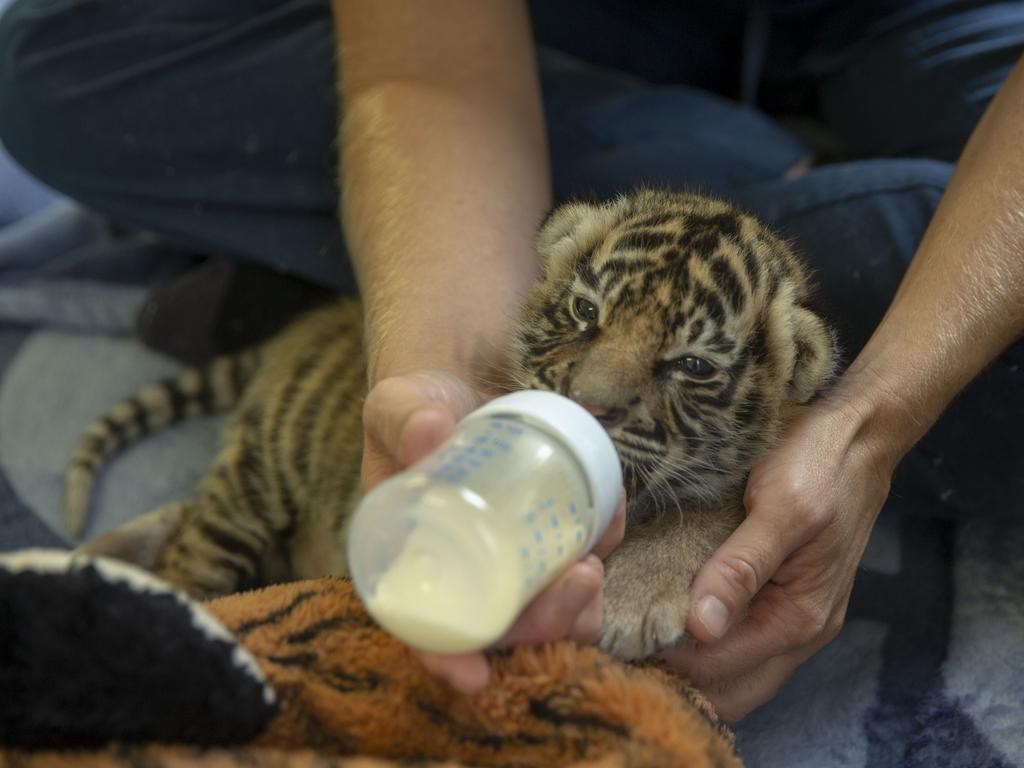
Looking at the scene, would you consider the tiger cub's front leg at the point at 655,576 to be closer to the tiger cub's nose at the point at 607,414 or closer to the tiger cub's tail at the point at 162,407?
the tiger cub's nose at the point at 607,414

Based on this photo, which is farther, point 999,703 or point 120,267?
point 120,267

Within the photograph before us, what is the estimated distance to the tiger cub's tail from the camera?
2184mm

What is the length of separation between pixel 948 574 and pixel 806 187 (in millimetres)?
808

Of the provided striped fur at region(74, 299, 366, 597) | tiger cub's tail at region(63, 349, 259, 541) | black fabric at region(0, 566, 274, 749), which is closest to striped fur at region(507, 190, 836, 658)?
black fabric at region(0, 566, 274, 749)

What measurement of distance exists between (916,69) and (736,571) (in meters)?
1.61

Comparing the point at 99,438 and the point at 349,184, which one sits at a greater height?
the point at 349,184

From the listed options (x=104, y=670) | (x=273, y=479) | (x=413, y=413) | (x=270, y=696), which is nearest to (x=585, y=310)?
(x=413, y=413)

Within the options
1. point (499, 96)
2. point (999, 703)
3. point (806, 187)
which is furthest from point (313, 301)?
point (999, 703)

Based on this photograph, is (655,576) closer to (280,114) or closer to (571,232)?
(571,232)

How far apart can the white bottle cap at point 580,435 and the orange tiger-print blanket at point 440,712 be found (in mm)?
157

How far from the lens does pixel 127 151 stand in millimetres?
2291

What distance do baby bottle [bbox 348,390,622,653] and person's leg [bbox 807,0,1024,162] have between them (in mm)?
1644

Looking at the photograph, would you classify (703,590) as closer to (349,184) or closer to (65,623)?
(65,623)

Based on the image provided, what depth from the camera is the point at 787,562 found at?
132 cm
